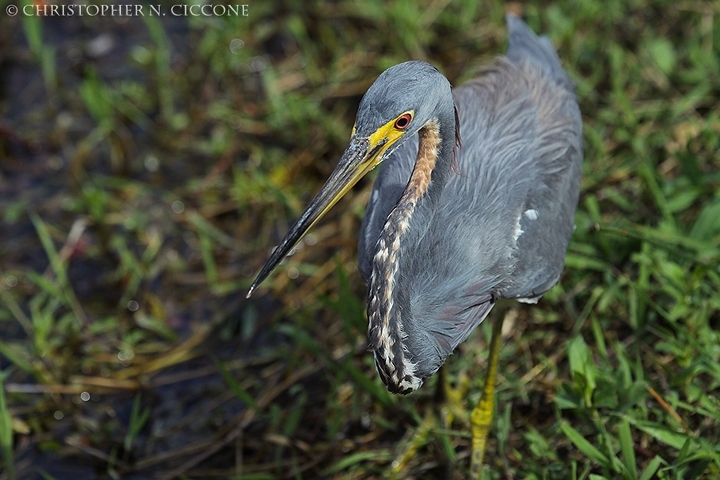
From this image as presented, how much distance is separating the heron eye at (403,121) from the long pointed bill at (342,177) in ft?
0.20

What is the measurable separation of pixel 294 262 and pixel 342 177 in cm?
178

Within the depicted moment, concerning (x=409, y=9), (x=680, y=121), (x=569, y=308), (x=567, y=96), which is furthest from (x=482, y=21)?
(x=569, y=308)

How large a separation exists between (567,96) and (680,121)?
111 cm

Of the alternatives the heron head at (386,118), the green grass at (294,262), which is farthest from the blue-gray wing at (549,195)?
the heron head at (386,118)

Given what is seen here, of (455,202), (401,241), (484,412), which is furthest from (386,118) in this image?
(484,412)

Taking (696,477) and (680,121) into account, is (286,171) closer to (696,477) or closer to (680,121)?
(680,121)

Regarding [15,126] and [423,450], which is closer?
[423,450]

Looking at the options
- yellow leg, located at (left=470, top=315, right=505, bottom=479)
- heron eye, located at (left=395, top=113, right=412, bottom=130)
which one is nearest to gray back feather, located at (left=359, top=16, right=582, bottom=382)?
yellow leg, located at (left=470, top=315, right=505, bottom=479)

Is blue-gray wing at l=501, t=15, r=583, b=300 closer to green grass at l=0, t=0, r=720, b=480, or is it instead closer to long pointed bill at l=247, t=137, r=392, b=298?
green grass at l=0, t=0, r=720, b=480

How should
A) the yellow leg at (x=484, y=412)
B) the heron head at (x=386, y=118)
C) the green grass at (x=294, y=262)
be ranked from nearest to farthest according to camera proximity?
the heron head at (x=386, y=118), the yellow leg at (x=484, y=412), the green grass at (x=294, y=262)

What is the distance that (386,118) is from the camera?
8.36 feet

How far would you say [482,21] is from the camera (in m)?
5.17

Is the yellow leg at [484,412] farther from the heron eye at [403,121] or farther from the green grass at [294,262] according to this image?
the heron eye at [403,121]

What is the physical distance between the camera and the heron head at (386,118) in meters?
2.53
